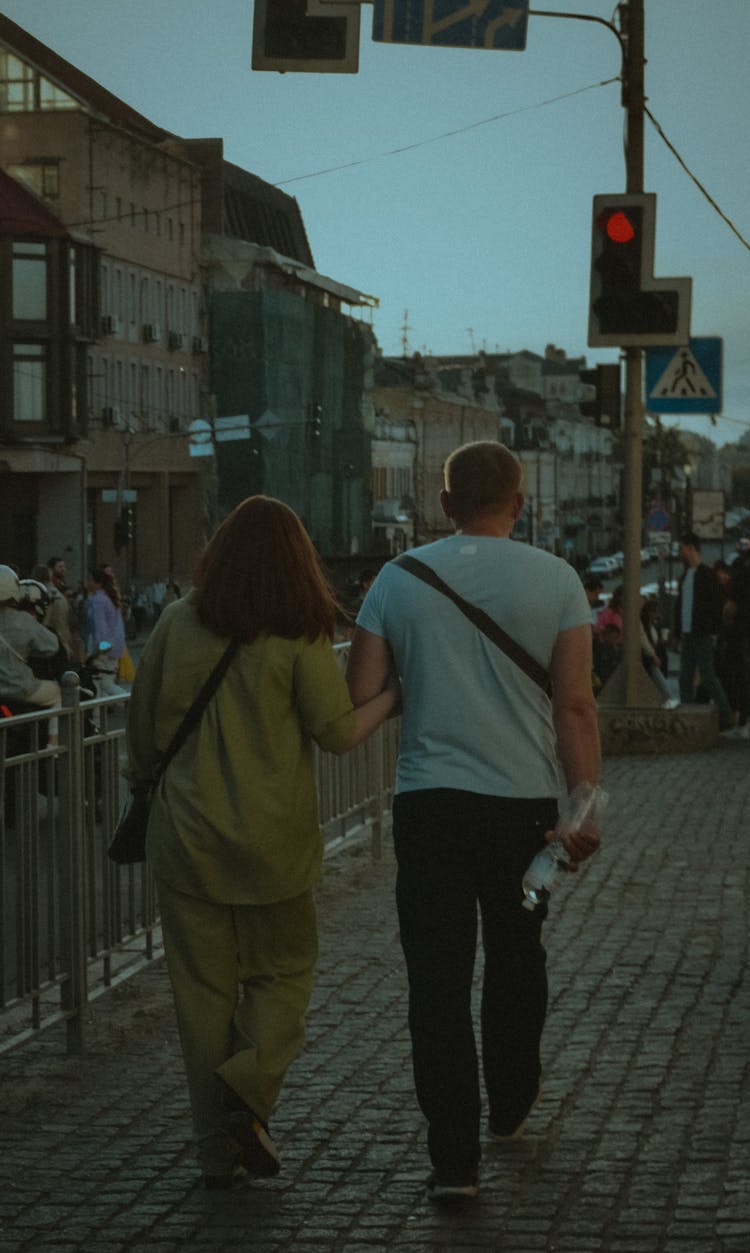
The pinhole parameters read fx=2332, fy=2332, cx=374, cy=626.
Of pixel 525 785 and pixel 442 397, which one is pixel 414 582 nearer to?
pixel 525 785

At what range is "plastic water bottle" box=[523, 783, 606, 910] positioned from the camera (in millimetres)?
5438

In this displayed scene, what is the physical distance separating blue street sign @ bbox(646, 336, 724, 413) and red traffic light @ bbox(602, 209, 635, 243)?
3.37m

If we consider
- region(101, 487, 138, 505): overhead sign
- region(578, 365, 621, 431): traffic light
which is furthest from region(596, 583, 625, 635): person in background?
region(101, 487, 138, 505): overhead sign

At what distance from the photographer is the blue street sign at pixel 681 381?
736 inches

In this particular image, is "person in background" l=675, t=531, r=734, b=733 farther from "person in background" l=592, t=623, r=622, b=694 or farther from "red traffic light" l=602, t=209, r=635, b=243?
"red traffic light" l=602, t=209, r=635, b=243

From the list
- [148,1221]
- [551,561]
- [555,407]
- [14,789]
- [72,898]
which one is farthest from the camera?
[555,407]

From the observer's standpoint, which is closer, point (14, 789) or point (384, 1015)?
point (14, 789)

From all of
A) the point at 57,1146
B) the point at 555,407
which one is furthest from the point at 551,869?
the point at 555,407

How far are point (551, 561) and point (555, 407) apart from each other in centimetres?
19209

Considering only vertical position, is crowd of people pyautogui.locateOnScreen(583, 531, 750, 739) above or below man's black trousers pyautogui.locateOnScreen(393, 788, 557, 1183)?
below

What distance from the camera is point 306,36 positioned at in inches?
431

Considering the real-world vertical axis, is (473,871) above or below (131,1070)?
above

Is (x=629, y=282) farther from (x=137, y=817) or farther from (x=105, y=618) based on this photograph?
(x=105, y=618)

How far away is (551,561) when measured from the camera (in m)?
5.60
